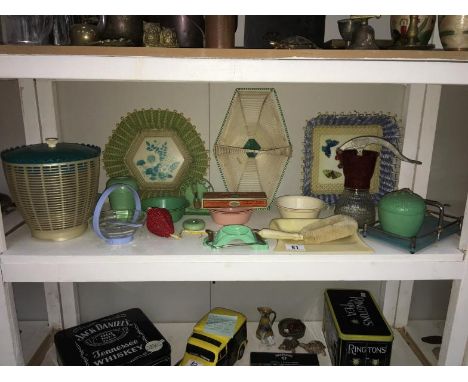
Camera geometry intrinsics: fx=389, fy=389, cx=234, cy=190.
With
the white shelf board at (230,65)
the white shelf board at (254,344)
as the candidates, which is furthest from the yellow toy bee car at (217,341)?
the white shelf board at (230,65)

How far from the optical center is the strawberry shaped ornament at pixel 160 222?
99 cm

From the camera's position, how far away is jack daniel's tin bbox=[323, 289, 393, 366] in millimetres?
1083

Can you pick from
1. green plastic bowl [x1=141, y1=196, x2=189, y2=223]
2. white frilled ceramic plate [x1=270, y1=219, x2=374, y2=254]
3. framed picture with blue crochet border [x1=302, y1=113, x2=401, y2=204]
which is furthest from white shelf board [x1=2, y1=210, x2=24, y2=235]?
framed picture with blue crochet border [x1=302, y1=113, x2=401, y2=204]

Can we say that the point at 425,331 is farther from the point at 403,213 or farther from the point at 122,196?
the point at 122,196

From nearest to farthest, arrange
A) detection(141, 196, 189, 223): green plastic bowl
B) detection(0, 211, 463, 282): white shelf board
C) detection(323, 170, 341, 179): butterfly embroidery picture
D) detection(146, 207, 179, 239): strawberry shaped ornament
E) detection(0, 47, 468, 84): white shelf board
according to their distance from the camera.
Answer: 1. detection(0, 47, 468, 84): white shelf board
2. detection(0, 211, 463, 282): white shelf board
3. detection(146, 207, 179, 239): strawberry shaped ornament
4. detection(141, 196, 189, 223): green plastic bowl
5. detection(323, 170, 341, 179): butterfly embroidery picture

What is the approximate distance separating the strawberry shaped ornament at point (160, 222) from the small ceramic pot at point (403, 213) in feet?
1.77

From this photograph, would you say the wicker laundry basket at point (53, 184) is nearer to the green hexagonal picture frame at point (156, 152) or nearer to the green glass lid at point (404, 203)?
the green hexagonal picture frame at point (156, 152)

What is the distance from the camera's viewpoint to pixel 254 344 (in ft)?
4.14

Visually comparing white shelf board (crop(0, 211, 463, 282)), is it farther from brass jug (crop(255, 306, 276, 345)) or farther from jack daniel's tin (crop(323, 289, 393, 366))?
brass jug (crop(255, 306, 276, 345))

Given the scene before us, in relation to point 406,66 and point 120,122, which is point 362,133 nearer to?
point 406,66

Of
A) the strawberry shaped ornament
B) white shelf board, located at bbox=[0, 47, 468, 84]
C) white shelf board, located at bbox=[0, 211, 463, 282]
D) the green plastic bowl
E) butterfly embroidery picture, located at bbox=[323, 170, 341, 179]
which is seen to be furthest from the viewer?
butterfly embroidery picture, located at bbox=[323, 170, 341, 179]

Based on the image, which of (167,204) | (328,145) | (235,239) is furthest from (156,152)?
(328,145)

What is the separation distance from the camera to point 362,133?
→ 119 cm

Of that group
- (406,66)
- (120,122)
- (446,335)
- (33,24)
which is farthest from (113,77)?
(446,335)
